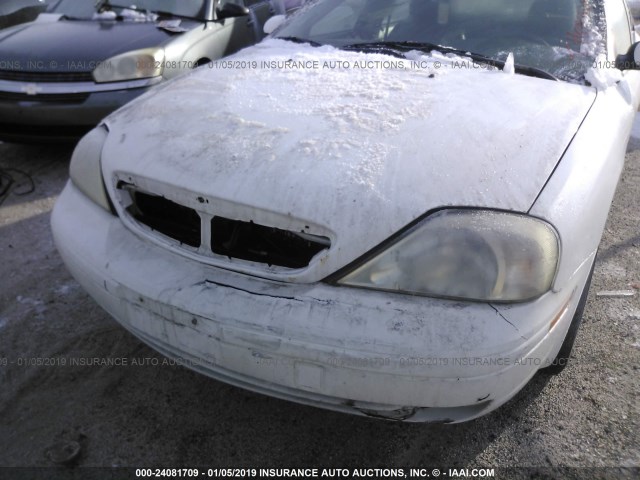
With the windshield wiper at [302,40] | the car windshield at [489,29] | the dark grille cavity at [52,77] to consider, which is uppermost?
the car windshield at [489,29]

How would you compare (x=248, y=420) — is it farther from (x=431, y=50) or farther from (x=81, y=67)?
(x=81, y=67)

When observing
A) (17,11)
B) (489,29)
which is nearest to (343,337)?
(489,29)

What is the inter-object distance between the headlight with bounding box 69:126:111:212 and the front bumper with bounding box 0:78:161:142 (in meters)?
1.93

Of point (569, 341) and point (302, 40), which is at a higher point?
point (302, 40)

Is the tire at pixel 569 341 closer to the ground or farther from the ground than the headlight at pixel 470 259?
closer to the ground

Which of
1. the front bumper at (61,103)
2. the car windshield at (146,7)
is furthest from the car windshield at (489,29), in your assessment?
the car windshield at (146,7)

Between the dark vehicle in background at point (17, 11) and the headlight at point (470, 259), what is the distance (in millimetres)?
5772

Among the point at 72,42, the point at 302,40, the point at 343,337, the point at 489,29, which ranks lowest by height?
the point at 72,42

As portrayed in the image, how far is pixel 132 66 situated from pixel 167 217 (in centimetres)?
243

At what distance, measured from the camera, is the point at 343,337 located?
1492 mm

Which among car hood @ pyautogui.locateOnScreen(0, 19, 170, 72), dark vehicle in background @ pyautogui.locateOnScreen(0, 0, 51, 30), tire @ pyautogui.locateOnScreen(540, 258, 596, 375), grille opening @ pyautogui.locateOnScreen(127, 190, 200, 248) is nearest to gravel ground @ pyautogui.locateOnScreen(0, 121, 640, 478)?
tire @ pyautogui.locateOnScreen(540, 258, 596, 375)

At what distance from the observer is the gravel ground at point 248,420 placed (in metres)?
1.91

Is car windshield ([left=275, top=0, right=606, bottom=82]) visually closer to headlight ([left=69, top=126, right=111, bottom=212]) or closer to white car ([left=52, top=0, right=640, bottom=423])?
white car ([left=52, top=0, right=640, bottom=423])

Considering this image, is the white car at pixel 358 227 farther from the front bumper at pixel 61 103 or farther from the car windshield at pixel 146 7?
the car windshield at pixel 146 7
